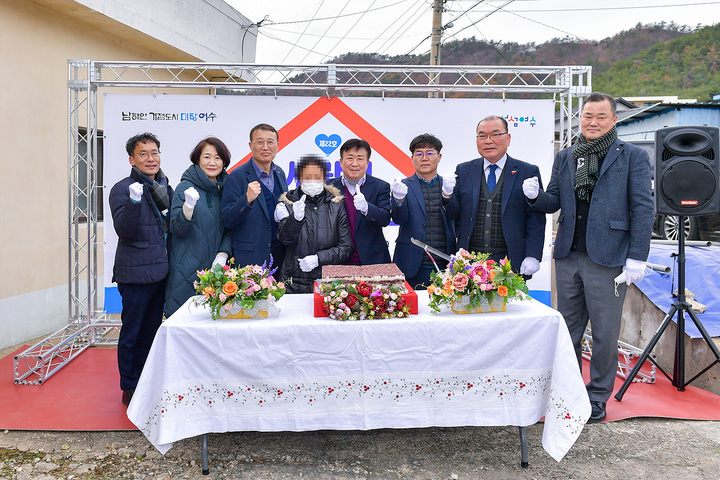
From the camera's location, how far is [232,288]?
8.40ft

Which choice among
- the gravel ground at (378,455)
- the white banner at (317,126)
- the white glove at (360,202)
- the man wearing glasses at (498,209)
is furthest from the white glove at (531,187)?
the white banner at (317,126)

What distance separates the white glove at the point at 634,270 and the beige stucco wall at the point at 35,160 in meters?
5.21

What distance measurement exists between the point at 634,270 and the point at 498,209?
86cm

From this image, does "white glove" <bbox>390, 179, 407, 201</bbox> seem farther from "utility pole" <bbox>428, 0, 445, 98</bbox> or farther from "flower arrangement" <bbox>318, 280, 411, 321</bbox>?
"utility pole" <bbox>428, 0, 445, 98</bbox>

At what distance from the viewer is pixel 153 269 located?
332cm

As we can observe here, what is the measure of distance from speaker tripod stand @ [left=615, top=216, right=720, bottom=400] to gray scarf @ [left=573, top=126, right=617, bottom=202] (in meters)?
0.79

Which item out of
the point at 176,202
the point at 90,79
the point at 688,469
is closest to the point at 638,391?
the point at 688,469

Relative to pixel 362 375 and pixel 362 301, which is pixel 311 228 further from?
pixel 362 375

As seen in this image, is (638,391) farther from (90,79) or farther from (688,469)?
(90,79)

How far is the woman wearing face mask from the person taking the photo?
3.30m

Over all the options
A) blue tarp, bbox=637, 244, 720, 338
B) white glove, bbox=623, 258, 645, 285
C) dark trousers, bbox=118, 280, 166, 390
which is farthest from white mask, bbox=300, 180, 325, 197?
blue tarp, bbox=637, 244, 720, 338

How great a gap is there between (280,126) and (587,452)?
3447mm

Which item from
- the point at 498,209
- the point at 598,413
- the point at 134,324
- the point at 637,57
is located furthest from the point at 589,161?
the point at 637,57

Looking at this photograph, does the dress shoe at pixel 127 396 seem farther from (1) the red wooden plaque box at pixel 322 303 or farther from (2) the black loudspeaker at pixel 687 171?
(2) the black loudspeaker at pixel 687 171
